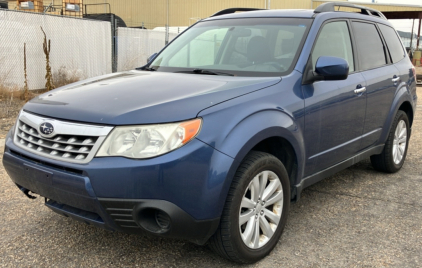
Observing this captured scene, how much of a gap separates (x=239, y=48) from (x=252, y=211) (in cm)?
155

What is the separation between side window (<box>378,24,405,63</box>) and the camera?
4626mm

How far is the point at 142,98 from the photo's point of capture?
100 inches

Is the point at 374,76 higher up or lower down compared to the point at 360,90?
higher up

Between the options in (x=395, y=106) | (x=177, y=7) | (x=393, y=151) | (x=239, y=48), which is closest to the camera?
(x=239, y=48)

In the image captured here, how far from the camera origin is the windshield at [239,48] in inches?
130

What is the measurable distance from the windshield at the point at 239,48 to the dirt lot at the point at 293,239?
4.28 feet

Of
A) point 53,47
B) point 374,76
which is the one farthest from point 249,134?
point 53,47

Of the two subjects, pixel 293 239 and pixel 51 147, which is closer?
pixel 51 147

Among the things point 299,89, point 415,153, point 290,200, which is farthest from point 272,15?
point 415,153

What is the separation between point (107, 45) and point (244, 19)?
11.2 meters

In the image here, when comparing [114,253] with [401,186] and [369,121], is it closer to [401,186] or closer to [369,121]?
[369,121]

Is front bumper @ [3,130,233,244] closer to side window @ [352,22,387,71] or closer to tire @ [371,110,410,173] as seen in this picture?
side window @ [352,22,387,71]

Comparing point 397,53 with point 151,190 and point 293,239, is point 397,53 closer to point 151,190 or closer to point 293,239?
point 293,239

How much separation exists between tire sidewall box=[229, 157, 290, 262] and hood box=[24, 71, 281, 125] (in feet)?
1.59
